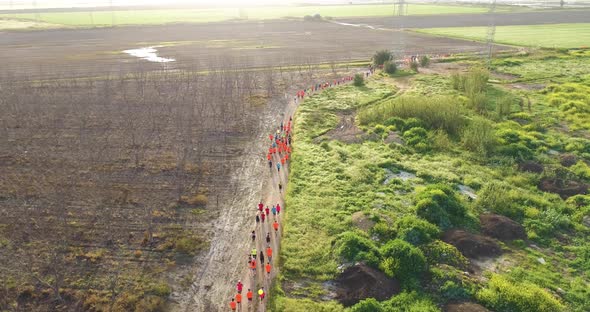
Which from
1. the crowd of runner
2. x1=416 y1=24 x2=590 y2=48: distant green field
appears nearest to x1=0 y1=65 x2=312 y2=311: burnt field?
Result: the crowd of runner

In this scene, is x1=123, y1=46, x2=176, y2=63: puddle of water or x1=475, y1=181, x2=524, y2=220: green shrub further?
x1=123, y1=46, x2=176, y2=63: puddle of water

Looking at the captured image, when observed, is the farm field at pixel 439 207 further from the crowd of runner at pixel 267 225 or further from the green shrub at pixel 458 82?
the green shrub at pixel 458 82

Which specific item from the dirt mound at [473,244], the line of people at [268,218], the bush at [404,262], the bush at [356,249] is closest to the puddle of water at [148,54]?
the line of people at [268,218]

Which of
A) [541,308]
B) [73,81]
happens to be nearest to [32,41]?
[73,81]

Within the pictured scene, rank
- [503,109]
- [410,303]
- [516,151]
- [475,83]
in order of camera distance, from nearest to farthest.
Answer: [410,303] → [516,151] → [503,109] → [475,83]

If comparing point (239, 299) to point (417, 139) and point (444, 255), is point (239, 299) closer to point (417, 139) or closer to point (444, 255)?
point (444, 255)

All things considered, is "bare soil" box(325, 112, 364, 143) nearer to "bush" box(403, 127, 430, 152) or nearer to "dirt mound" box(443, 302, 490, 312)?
"bush" box(403, 127, 430, 152)

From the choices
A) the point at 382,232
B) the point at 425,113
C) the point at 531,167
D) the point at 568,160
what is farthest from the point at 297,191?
the point at 568,160
